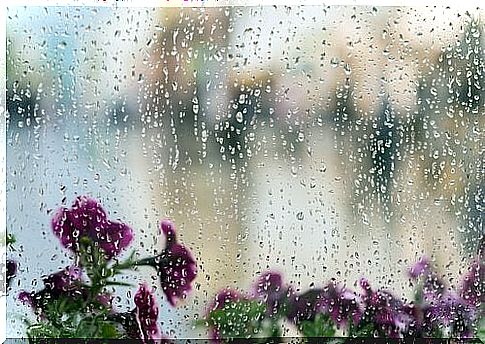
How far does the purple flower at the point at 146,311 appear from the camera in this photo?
1777 millimetres

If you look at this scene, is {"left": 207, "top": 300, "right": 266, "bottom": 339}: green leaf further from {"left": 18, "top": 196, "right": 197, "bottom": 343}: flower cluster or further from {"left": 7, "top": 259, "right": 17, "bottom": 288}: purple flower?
{"left": 7, "top": 259, "right": 17, "bottom": 288}: purple flower

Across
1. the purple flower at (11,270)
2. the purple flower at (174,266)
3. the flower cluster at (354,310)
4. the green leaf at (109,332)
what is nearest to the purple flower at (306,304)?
the flower cluster at (354,310)

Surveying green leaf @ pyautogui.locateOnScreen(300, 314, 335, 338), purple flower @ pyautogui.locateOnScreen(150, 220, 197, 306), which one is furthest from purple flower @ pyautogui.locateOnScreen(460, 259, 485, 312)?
purple flower @ pyautogui.locateOnScreen(150, 220, 197, 306)

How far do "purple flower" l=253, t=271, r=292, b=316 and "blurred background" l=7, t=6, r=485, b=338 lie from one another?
2 centimetres

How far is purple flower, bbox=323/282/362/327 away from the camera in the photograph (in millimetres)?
1777

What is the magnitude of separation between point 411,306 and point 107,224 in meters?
0.57

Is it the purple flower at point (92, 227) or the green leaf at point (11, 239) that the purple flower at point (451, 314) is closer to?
the purple flower at point (92, 227)

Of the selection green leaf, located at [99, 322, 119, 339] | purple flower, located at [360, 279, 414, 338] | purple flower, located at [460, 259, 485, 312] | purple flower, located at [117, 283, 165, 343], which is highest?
purple flower, located at [460, 259, 485, 312]

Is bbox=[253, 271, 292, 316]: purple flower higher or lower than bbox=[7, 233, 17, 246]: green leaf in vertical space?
lower

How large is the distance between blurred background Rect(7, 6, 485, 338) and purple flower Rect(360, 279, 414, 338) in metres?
0.02

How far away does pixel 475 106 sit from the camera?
69.3 inches

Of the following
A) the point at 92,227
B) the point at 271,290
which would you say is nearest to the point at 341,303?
the point at 271,290

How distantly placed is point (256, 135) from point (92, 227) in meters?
0.34

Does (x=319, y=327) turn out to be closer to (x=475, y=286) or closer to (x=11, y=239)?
(x=475, y=286)
